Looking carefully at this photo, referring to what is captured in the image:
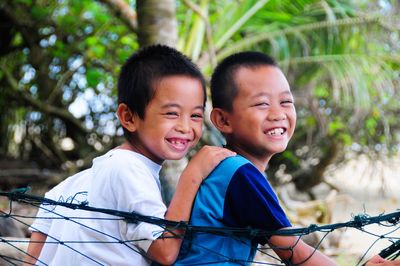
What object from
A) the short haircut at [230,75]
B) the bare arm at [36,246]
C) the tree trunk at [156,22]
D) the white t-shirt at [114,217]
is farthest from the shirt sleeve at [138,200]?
the tree trunk at [156,22]

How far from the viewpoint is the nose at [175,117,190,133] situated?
188 cm

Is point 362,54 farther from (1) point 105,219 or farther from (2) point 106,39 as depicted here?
(1) point 105,219

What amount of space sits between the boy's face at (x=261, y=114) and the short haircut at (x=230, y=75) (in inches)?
0.7

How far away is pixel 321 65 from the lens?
20.8ft

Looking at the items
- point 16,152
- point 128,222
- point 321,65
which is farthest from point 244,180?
point 16,152

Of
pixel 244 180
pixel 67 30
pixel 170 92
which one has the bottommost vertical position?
pixel 244 180

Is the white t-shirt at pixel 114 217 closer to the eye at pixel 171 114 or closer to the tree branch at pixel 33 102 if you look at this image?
the eye at pixel 171 114

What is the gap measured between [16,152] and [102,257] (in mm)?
5288

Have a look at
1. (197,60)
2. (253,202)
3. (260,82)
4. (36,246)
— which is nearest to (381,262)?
(253,202)

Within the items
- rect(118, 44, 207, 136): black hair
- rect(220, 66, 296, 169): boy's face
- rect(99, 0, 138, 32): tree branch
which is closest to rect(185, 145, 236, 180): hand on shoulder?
rect(220, 66, 296, 169): boy's face

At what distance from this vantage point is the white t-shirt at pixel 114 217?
1726 millimetres

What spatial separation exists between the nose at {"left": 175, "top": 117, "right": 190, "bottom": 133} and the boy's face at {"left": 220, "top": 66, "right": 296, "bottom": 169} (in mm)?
131

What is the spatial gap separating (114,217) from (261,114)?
0.49 metres

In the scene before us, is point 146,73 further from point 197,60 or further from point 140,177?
point 197,60
